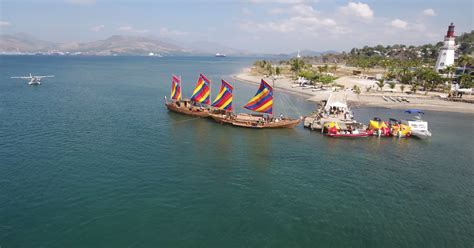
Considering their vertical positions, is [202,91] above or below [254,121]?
above

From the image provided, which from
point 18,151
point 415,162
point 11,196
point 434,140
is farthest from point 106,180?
point 434,140

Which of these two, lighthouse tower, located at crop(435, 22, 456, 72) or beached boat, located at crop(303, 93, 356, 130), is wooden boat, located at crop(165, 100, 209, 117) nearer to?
beached boat, located at crop(303, 93, 356, 130)

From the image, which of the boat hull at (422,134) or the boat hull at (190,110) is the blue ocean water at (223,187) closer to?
the boat hull at (422,134)

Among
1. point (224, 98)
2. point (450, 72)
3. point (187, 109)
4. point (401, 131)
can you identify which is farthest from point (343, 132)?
point (450, 72)

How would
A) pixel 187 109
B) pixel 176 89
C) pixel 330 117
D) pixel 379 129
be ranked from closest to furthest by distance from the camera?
1. pixel 379 129
2. pixel 330 117
3. pixel 187 109
4. pixel 176 89

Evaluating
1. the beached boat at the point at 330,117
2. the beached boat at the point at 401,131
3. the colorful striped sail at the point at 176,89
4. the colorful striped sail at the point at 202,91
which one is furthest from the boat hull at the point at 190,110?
the beached boat at the point at 401,131

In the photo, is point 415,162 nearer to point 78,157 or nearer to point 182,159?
point 182,159

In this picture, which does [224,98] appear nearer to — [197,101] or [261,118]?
[261,118]
